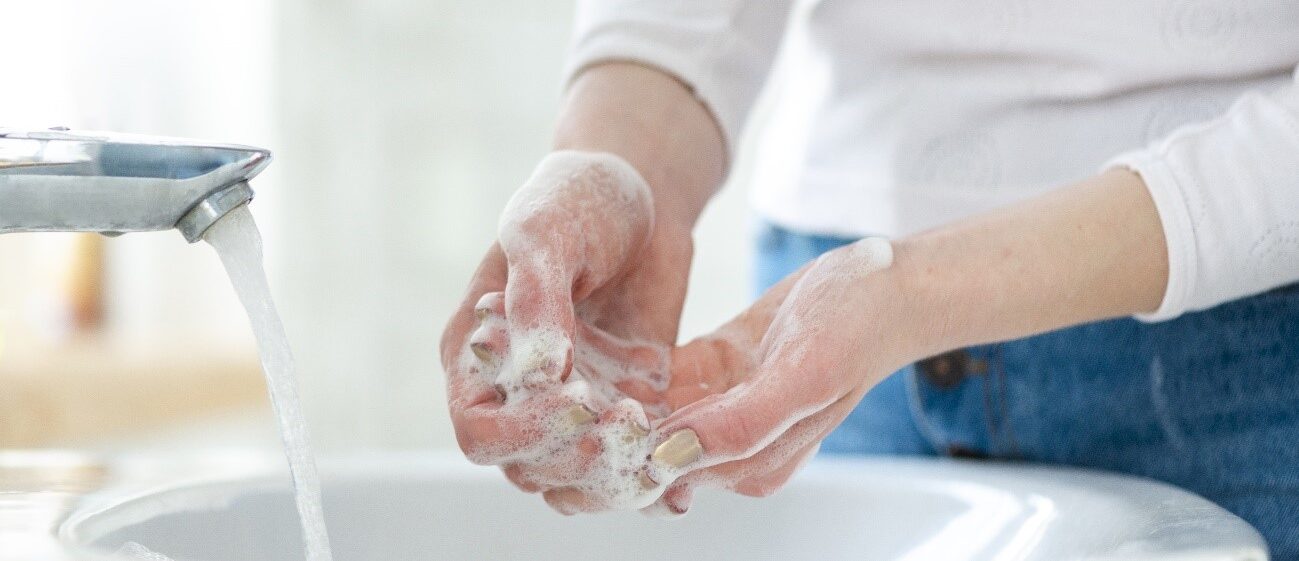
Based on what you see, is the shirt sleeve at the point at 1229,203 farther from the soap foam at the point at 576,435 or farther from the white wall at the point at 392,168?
the white wall at the point at 392,168

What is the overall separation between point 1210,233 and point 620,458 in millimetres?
240

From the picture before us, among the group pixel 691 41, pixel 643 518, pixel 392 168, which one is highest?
pixel 392 168

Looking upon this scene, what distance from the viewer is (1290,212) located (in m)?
0.45

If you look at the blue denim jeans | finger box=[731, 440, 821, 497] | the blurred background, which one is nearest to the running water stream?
finger box=[731, 440, 821, 497]

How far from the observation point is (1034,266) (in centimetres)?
45

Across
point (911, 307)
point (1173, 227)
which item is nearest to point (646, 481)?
point (911, 307)

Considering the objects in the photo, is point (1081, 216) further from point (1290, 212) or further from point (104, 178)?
point (104, 178)

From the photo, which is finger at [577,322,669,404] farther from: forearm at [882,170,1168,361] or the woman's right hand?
forearm at [882,170,1168,361]

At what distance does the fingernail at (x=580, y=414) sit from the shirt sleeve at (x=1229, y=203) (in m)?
0.23

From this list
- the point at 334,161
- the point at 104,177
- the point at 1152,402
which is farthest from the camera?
the point at 334,161

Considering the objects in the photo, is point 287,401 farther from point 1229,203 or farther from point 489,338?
point 1229,203

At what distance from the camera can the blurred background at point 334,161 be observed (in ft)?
5.45

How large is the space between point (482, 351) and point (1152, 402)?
31cm

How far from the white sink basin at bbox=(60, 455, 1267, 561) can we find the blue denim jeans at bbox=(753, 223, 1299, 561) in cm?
3
